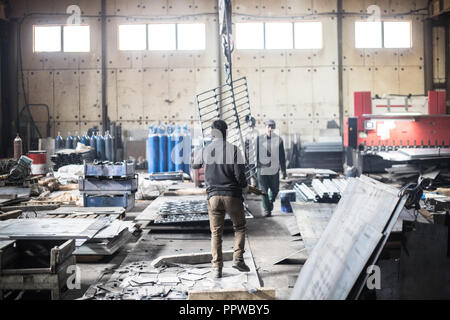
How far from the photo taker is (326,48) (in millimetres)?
13570

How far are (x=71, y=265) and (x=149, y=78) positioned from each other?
10.2m

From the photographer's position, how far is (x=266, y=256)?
212 inches

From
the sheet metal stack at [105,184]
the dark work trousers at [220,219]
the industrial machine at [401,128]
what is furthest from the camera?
the industrial machine at [401,128]

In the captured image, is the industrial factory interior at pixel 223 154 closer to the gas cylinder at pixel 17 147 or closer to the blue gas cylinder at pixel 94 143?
the gas cylinder at pixel 17 147

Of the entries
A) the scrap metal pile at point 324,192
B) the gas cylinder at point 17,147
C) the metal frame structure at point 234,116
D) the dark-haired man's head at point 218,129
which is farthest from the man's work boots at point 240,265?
the gas cylinder at point 17,147

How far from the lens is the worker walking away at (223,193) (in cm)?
455

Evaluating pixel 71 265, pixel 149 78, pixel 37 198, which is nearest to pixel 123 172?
pixel 37 198

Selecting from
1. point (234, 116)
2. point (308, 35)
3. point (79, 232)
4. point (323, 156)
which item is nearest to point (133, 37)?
point (234, 116)

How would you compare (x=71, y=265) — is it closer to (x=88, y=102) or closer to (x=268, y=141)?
(x=268, y=141)

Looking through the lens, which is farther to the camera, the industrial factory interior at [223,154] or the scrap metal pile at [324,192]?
the scrap metal pile at [324,192]

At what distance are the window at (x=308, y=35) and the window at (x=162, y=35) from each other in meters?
3.99

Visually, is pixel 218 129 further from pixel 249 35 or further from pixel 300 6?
pixel 300 6

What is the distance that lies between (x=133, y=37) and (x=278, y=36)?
4.70 metres

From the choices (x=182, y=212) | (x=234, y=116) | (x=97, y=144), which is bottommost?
(x=182, y=212)
